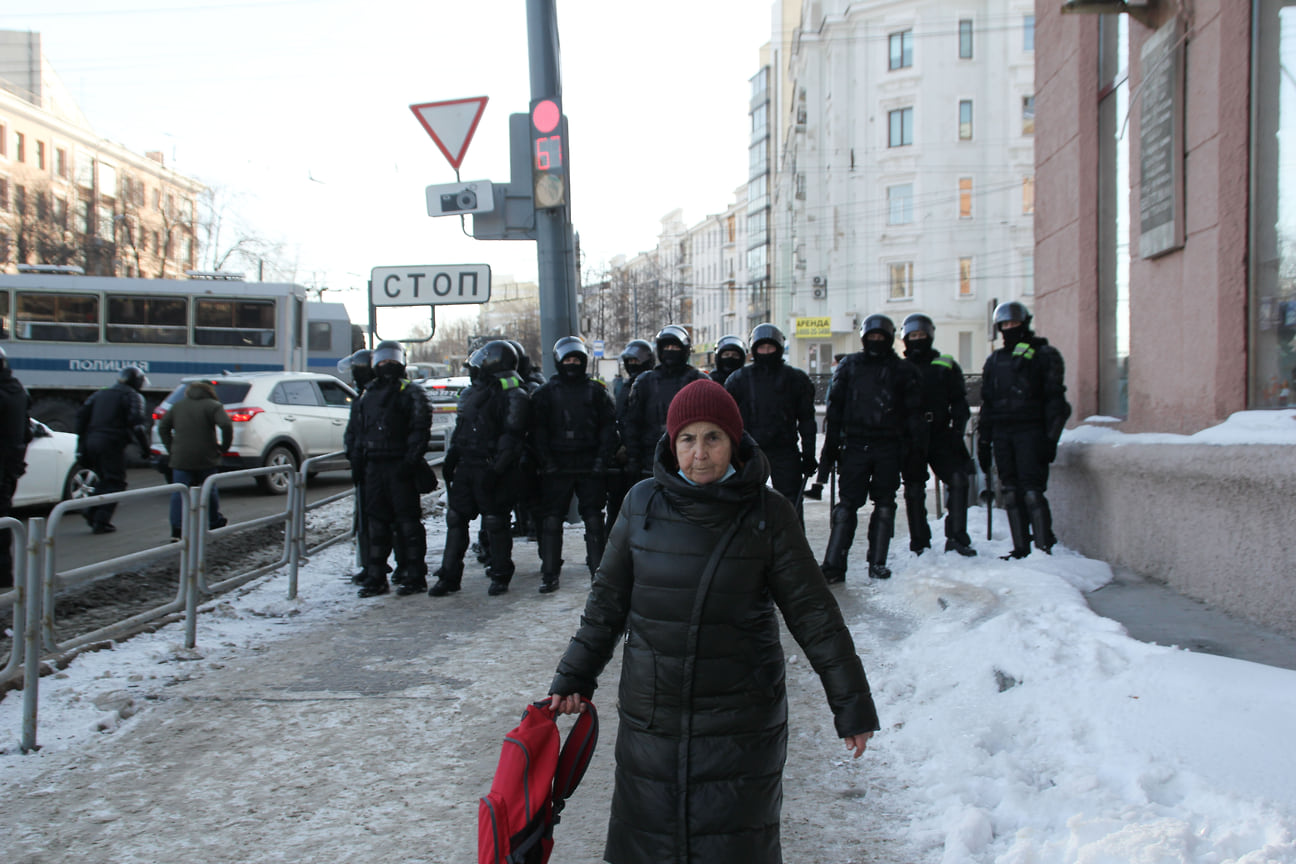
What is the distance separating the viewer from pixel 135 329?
20172 millimetres

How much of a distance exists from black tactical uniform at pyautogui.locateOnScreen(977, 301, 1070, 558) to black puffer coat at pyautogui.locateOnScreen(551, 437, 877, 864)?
530 cm

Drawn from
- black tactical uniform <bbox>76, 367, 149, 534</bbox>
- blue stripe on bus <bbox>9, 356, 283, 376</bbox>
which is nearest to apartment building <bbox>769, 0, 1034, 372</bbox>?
blue stripe on bus <bbox>9, 356, 283, 376</bbox>

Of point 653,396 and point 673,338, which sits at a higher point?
point 673,338

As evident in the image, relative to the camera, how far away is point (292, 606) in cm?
718

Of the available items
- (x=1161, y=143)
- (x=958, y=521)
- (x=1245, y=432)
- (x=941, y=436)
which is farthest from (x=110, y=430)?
(x=1245, y=432)

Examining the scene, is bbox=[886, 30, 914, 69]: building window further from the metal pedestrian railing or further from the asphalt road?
the metal pedestrian railing

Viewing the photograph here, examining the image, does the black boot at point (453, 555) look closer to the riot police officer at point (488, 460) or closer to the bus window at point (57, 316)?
the riot police officer at point (488, 460)

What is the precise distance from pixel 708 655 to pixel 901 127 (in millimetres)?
47102

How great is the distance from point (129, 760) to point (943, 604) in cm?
440

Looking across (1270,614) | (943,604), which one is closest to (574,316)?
(943,604)

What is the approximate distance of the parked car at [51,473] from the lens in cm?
1110

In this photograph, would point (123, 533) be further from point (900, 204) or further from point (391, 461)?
point (900, 204)

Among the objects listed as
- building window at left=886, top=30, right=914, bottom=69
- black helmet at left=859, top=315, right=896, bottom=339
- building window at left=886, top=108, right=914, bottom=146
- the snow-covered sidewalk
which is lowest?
the snow-covered sidewalk

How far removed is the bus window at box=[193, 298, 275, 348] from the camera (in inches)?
803
